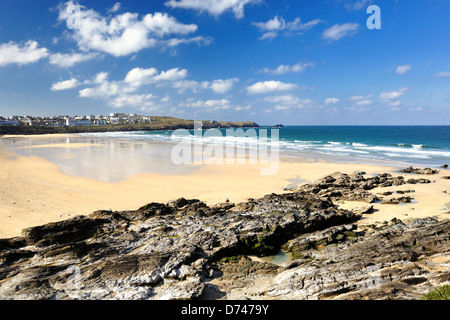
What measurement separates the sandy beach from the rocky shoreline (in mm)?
3149

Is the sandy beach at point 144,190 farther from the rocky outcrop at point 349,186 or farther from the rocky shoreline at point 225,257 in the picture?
the rocky shoreline at point 225,257

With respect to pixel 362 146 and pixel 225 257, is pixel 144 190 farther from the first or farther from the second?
pixel 362 146

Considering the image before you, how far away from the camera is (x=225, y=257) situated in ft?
31.4

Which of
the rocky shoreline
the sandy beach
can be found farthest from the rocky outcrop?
the rocky shoreline

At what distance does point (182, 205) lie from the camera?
15.4 meters

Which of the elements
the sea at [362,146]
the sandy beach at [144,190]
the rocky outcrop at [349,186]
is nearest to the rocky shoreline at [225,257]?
the sandy beach at [144,190]

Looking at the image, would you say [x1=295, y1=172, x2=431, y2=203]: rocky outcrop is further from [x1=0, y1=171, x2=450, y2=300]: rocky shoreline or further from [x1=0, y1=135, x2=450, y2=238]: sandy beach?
[x1=0, y1=171, x2=450, y2=300]: rocky shoreline

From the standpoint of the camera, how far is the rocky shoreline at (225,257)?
691cm

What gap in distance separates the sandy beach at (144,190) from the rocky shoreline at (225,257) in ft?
10.3

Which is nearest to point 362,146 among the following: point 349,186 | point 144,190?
point 349,186

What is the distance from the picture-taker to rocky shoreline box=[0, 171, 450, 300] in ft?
22.7

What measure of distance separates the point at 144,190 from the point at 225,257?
→ 12491mm

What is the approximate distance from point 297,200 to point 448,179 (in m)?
18.6
